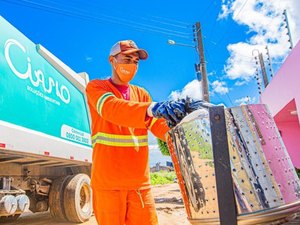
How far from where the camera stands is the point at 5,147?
381 centimetres

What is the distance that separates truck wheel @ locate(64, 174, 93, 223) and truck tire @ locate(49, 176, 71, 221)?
0.08 metres

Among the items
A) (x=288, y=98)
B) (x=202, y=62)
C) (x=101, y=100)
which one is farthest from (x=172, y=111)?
(x=202, y=62)

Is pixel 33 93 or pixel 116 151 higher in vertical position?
pixel 33 93

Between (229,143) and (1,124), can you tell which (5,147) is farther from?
(229,143)

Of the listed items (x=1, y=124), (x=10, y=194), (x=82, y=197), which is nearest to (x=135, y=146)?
(x=1, y=124)

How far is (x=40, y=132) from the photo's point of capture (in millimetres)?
4602

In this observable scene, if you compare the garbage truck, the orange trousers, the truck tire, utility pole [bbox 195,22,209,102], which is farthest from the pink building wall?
the orange trousers

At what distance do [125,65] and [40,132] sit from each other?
2631 mm

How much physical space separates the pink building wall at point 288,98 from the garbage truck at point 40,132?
569 centimetres

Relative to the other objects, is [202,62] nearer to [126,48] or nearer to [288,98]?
[288,98]

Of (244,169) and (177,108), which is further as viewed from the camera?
(177,108)

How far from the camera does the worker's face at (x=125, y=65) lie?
2.36 m

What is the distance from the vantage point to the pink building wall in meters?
9.34

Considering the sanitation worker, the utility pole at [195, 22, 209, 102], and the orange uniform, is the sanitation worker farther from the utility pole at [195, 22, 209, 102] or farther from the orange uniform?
the utility pole at [195, 22, 209, 102]
